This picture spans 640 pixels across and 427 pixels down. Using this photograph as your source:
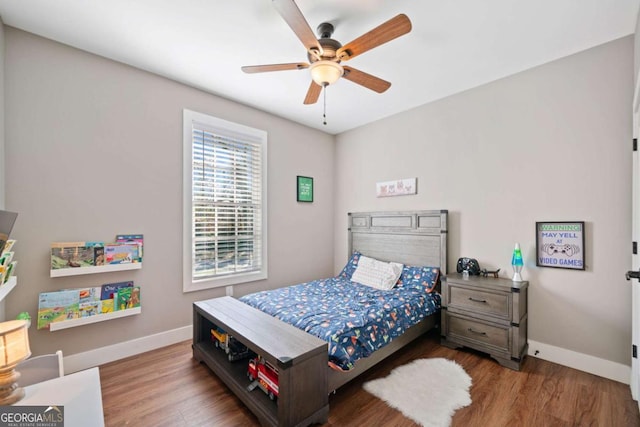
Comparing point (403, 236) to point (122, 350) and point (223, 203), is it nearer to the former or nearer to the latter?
point (223, 203)

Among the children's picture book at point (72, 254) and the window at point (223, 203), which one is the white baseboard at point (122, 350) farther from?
the children's picture book at point (72, 254)

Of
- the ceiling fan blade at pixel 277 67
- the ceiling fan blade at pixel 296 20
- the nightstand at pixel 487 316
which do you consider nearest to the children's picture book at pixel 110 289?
the ceiling fan blade at pixel 277 67

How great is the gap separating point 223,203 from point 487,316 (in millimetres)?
2956

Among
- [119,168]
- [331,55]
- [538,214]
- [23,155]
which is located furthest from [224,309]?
[538,214]

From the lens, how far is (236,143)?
3402 millimetres

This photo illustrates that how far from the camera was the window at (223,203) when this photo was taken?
301 cm

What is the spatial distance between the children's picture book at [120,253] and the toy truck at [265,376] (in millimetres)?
1548

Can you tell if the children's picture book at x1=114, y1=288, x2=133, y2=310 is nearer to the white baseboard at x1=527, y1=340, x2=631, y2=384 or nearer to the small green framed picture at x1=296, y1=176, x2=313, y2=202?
the small green framed picture at x1=296, y1=176, x2=313, y2=202

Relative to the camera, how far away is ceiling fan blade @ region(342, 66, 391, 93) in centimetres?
207

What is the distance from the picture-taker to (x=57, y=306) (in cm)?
222

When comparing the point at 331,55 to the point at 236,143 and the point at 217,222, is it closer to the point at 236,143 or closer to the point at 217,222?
the point at 236,143

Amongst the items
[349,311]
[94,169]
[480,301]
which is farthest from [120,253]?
[480,301]

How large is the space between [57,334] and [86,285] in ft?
1.36

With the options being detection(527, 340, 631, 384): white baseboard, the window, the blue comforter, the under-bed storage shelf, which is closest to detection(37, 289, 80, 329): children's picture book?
the window
